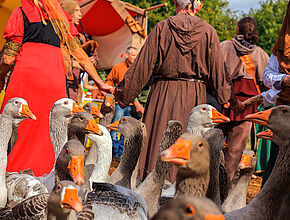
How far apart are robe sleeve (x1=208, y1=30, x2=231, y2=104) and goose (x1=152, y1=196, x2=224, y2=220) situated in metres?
2.99

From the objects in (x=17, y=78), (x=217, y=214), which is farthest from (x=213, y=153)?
(x=17, y=78)

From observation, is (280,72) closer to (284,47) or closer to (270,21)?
(284,47)

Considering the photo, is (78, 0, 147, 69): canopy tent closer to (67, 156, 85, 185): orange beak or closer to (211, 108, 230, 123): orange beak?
(211, 108, 230, 123): orange beak

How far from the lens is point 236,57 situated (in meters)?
5.39

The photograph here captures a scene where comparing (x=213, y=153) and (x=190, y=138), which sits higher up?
(x=190, y=138)

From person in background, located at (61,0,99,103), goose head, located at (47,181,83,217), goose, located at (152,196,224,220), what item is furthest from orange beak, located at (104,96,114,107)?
goose, located at (152,196,224,220)

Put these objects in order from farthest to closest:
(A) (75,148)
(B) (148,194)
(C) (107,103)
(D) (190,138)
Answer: (C) (107,103) → (B) (148,194) → (A) (75,148) → (D) (190,138)

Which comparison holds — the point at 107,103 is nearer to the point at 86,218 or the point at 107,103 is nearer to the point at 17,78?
the point at 17,78

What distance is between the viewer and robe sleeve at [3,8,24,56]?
417cm

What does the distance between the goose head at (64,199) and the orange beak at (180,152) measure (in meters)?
0.58

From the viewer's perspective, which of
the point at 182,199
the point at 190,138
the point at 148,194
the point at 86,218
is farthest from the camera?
the point at 148,194

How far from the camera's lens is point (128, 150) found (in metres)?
4.11

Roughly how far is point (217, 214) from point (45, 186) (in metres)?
2.35

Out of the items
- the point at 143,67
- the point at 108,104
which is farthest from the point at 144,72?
the point at 108,104
